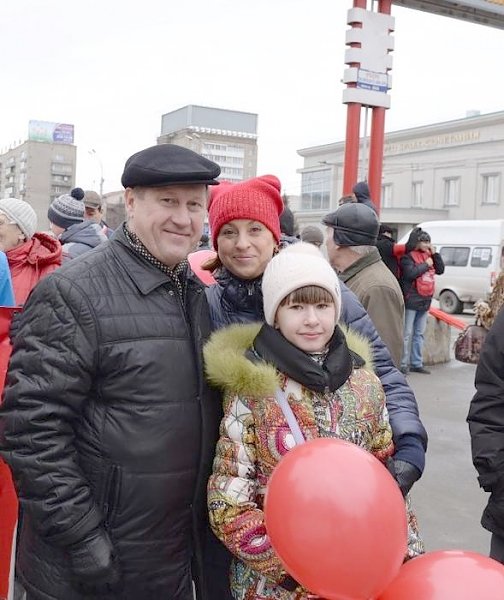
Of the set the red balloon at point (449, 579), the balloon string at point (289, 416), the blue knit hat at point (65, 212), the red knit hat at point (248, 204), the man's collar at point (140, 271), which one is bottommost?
the red balloon at point (449, 579)

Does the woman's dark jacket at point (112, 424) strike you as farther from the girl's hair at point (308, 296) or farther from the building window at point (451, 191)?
the building window at point (451, 191)

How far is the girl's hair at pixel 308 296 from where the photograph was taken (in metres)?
2.07

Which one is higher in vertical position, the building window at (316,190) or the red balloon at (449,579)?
the building window at (316,190)

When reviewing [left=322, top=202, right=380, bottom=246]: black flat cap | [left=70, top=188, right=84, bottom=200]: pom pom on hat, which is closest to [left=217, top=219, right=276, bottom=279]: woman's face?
[left=322, top=202, right=380, bottom=246]: black flat cap

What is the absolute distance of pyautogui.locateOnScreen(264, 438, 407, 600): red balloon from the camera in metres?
1.51

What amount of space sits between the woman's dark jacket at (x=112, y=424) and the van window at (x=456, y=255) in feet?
60.1

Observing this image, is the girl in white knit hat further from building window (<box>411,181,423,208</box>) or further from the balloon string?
building window (<box>411,181,423,208</box>)

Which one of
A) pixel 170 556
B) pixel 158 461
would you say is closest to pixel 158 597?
pixel 170 556

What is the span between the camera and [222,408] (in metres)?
2.10

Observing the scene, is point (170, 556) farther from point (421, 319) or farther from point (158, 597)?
point (421, 319)

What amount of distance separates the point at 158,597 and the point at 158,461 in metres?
0.43

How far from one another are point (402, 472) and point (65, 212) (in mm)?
4480

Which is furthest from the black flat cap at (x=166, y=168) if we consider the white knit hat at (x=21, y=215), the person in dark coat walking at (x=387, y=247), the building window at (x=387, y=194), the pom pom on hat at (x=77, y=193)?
the building window at (x=387, y=194)

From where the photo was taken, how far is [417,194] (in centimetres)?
4309
